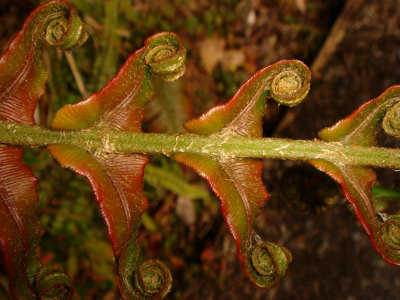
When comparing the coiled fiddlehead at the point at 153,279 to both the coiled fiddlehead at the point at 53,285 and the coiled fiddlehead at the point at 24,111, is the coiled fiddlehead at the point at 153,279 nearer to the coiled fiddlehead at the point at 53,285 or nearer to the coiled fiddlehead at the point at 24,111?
the coiled fiddlehead at the point at 53,285

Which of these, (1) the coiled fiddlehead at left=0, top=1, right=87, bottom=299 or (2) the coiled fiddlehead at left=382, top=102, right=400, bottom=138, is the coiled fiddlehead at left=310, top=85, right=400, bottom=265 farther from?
(1) the coiled fiddlehead at left=0, top=1, right=87, bottom=299

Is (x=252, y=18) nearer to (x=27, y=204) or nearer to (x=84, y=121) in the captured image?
(x=84, y=121)

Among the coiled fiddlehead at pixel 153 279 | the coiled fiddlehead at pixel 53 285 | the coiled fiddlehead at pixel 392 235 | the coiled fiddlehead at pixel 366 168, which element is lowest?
the coiled fiddlehead at pixel 53 285

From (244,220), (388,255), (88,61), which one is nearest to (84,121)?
(244,220)

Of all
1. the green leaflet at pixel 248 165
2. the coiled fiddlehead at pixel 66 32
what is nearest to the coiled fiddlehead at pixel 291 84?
the green leaflet at pixel 248 165

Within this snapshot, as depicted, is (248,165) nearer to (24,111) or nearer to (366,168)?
(366,168)

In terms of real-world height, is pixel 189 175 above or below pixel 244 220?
below

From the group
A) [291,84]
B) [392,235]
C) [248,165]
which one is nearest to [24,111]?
[248,165]
